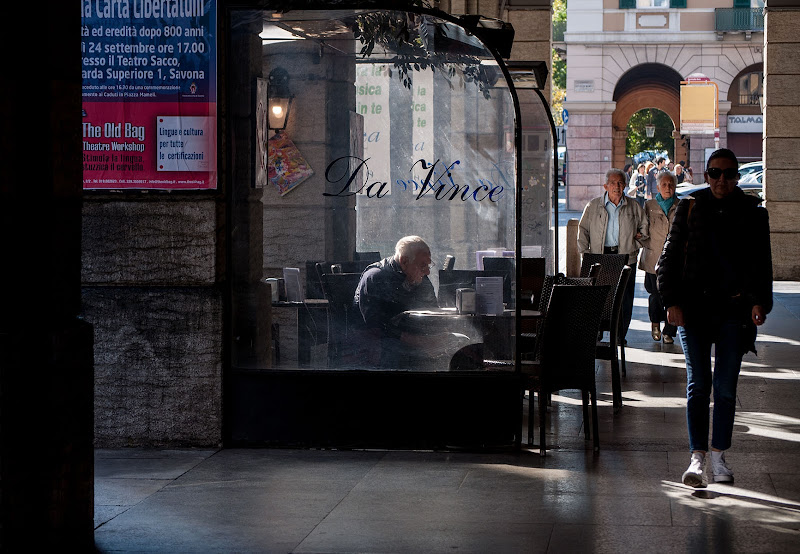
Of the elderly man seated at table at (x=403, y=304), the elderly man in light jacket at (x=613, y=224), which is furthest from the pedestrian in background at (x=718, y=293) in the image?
the elderly man in light jacket at (x=613, y=224)

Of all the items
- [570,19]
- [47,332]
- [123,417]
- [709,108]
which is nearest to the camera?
[47,332]

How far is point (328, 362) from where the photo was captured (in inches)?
296

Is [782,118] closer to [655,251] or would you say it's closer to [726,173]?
[655,251]

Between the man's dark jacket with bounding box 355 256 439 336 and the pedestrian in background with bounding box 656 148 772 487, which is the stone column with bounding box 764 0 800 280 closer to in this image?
the man's dark jacket with bounding box 355 256 439 336

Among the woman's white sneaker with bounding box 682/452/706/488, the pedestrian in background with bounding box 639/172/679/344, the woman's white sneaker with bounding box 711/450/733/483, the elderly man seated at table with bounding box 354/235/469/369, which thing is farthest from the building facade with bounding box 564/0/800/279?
the woman's white sneaker with bounding box 682/452/706/488

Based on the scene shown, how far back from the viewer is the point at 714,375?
20.9 feet

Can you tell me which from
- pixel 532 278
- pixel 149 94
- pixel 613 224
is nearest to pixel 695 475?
pixel 149 94

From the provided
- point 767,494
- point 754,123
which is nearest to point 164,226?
point 767,494

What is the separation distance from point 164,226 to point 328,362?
1238mm

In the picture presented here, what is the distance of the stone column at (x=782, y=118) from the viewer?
18.0 metres

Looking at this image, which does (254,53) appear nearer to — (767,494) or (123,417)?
(123,417)

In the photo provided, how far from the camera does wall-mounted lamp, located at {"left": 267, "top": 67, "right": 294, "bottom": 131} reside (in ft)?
24.8

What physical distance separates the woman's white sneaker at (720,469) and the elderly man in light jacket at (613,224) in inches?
236

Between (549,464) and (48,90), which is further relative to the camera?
(549,464)
